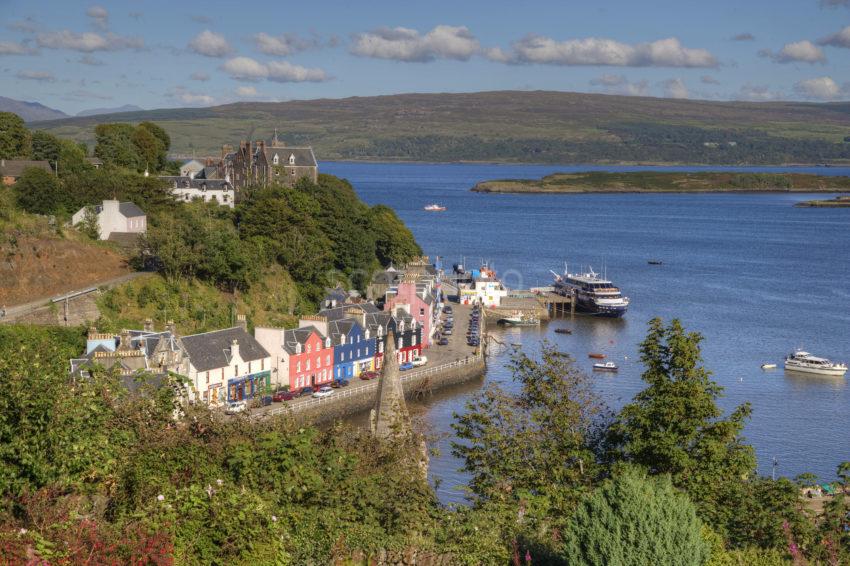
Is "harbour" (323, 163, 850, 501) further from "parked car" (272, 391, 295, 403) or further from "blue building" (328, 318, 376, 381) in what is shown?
"parked car" (272, 391, 295, 403)

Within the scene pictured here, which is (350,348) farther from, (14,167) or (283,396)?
(14,167)

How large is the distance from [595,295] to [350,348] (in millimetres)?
22661

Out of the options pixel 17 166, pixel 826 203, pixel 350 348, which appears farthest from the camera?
pixel 826 203

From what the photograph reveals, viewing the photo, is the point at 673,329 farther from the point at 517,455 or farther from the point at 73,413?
the point at 73,413

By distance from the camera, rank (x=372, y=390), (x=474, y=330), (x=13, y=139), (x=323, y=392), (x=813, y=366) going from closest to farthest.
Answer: (x=323, y=392), (x=372, y=390), (x=813, y=366), (x=474, y=330), (x=13, y=139)

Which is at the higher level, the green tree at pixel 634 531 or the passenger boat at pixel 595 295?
the green tree at pixel 634 531

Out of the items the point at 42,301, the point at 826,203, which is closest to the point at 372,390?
Answer: the point at 42,301

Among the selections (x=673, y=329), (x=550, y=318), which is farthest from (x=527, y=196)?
(x=673, y=329)

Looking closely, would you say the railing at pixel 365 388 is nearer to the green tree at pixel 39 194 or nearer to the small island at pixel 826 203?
the green tree at pixel 39 194

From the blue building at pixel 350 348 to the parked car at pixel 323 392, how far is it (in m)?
1.99

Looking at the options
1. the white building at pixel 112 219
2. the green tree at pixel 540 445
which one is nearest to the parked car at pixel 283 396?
the white building at pixel 112 219

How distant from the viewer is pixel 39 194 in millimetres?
38656

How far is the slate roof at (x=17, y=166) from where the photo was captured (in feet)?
141

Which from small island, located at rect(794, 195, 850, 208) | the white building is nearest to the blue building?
the white building
